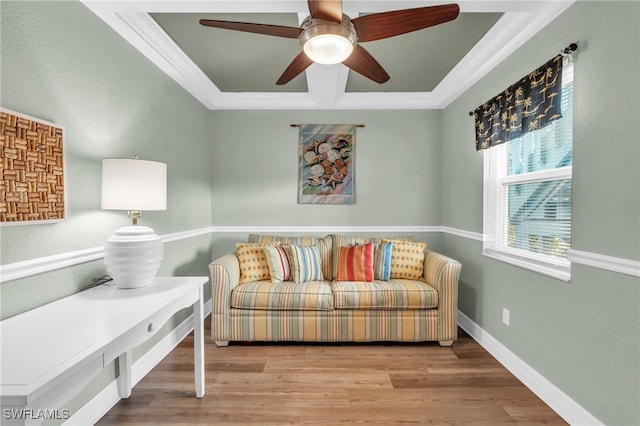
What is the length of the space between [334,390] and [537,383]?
4.31 feet

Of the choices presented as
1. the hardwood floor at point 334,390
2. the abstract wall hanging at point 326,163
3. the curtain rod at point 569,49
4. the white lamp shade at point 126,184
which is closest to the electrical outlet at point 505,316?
the hardwood floor at point 334,390

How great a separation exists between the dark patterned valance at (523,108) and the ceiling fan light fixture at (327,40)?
1234 millimetres

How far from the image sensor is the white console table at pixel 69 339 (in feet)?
2.74

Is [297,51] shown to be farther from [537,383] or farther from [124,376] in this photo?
[537,383]

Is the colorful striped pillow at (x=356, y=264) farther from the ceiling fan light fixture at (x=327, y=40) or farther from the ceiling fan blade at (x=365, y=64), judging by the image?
the ceiling fan light fixture at (x=327, y=40)

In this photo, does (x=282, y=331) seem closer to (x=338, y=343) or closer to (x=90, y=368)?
(x=338, y=343)

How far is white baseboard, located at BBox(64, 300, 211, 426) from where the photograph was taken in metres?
1.70

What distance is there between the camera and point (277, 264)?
9.57 feet

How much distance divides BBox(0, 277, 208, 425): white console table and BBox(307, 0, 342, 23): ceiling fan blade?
61.9 inches

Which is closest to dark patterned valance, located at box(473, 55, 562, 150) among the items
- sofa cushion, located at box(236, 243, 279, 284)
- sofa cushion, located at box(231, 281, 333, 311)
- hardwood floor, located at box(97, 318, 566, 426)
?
hardwood floor, located at box(97, 318, 566, 426)

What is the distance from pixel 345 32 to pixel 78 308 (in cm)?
182

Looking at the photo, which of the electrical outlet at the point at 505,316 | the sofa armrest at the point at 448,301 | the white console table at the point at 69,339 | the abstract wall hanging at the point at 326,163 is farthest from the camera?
the abstract wall hanging at the point at 326,163

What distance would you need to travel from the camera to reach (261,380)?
7.20ft

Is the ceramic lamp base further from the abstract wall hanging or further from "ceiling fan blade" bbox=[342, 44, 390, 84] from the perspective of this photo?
the abstract wall hanging
